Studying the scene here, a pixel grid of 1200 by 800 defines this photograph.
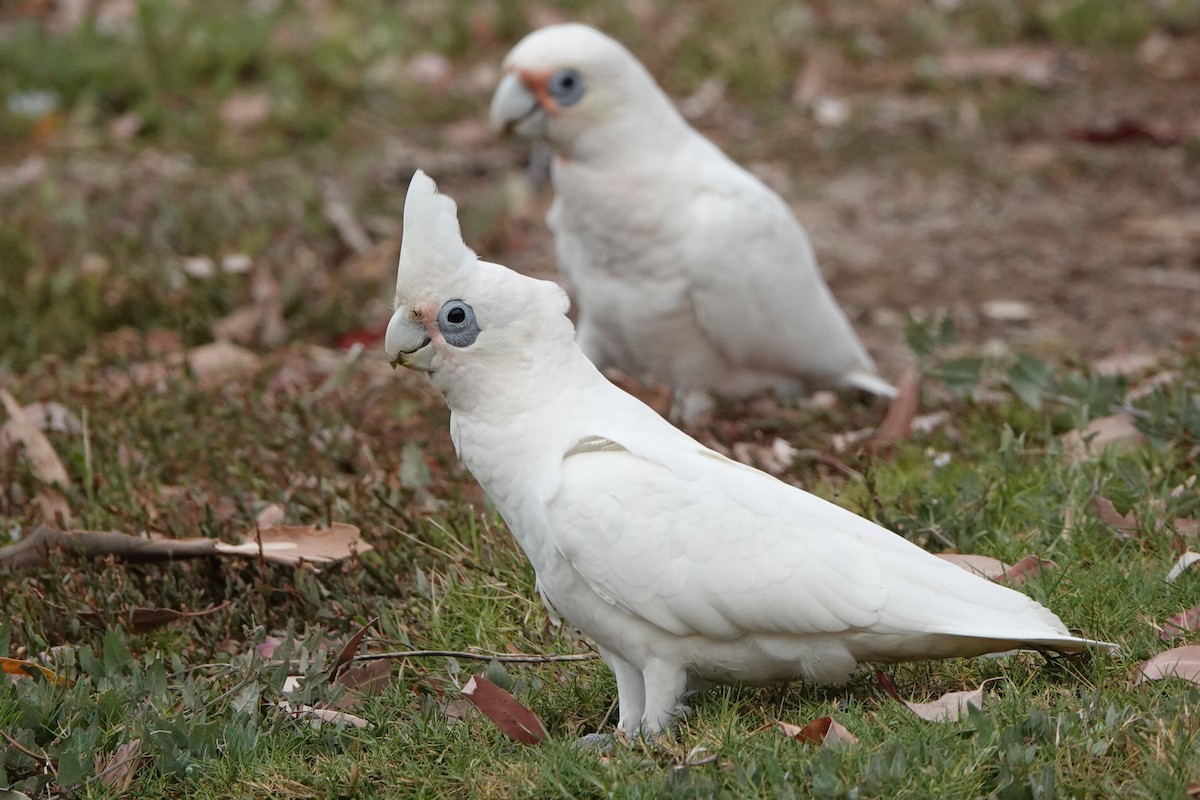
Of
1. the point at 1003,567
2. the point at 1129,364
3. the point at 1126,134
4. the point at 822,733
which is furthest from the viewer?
the point at 1126,134

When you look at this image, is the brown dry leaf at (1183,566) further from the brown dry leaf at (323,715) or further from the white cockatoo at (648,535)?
the brown dry leaf at (323,715)

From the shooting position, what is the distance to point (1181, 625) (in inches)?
105

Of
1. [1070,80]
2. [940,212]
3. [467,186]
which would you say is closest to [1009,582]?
[940,212]

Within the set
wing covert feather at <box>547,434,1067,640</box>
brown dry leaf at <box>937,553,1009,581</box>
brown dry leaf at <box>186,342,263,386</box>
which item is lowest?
brown dry leaf at <box>186,342,263,386</box>

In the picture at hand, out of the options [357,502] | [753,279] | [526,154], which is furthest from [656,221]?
[526,154]

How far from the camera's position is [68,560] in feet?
10.9

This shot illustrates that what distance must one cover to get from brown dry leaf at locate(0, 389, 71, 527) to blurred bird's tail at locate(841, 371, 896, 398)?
2.37m

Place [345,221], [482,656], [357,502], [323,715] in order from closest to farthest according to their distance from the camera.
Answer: [323,715], [482,656], [357,502], [345,221]

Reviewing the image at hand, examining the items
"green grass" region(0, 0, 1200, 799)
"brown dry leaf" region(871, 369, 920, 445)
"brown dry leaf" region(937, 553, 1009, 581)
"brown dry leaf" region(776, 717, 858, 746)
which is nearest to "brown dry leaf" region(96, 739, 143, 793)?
"green grass" region(0, 0, 1200, 799)

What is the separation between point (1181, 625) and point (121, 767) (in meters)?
1.93

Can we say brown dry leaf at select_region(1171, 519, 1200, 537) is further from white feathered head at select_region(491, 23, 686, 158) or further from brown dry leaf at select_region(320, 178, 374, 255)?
brown dry leaf at select_region(320, 178, 374, 255)

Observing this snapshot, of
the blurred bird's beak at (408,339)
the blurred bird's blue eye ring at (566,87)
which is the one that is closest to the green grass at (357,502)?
the blurred bird's beak at (408,339)

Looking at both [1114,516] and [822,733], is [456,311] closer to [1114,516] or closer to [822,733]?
[822,733]

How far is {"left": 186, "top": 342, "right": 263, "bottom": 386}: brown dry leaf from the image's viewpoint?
466 cm
